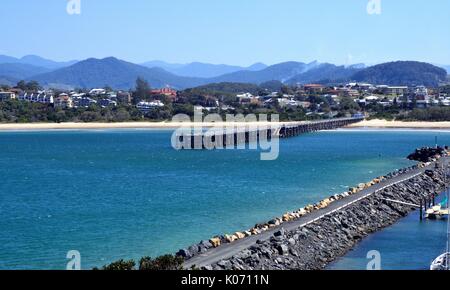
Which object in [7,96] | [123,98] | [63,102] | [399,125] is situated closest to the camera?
[399,125]

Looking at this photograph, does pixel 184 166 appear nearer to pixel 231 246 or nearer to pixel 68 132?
pixel 231 246

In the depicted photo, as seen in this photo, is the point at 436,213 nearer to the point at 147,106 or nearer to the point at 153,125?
the point at 153,125

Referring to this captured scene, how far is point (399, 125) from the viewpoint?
3580 inches

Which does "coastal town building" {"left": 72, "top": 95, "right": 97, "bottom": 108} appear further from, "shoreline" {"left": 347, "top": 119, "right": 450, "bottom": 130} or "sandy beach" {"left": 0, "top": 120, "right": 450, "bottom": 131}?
"shoreline" {"left": 347, "top": 119, "right": 450, "bottom": 130}

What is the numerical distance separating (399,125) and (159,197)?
218ft

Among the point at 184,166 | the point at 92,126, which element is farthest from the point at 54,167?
the point at 92,126

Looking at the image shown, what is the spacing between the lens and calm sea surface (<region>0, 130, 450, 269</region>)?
1892 cm

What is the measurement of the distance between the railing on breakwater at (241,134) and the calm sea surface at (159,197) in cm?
312

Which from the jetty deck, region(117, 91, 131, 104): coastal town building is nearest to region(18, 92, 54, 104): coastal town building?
region(117, 91, 131, 104): coastal town building

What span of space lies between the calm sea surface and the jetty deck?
175cm

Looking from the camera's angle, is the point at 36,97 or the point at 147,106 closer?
the point at 147,106

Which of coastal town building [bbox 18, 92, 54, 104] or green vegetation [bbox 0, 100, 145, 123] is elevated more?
coastal town building [bbox 18, 92, 54, 104]

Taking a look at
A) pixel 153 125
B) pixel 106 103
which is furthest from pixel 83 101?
pixel 153 125

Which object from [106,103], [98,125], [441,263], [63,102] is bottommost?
[98,125]
